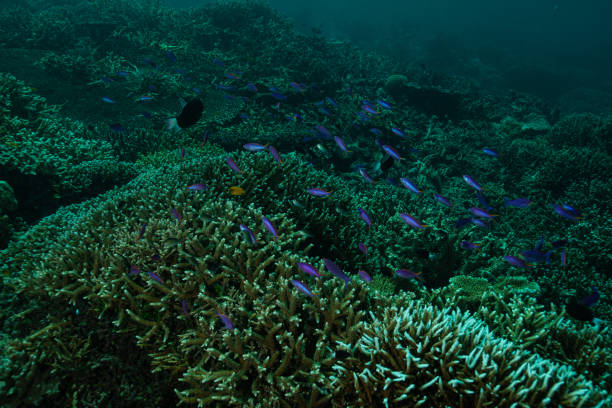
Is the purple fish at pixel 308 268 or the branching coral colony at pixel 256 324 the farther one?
the purple fish at pixel 308 268

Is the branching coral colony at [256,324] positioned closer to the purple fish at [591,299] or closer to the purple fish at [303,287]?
the purple fish at [303,287]

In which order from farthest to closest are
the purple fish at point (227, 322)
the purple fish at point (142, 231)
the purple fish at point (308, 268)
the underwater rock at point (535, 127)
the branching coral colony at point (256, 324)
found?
the underwater rock at point (535, 127)
the purple fish at point (142, 231)
the purple fish at point (308, 268)
the purple fish at point (227, 322)
the branching coral colony at point (256, 324)

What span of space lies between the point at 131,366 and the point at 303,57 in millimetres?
14678

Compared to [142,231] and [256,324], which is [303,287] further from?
[142,231]

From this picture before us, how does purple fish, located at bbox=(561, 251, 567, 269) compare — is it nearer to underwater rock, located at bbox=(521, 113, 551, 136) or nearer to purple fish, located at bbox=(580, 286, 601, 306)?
purple fish, located at bbox=(580, 286, 601, 306)

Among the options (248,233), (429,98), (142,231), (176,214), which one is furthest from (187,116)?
(429,98)

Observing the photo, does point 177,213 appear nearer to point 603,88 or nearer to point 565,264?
point 565,264

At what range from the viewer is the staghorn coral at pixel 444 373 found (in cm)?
207

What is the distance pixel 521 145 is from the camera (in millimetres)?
10539

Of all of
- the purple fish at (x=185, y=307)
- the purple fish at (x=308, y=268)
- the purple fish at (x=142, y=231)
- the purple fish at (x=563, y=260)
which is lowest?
the purple fish at (x=563, y=260)

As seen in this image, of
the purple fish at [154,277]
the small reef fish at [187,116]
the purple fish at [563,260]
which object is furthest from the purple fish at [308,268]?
the purple fish at [563,260]

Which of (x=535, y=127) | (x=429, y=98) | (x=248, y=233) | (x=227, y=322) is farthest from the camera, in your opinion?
(x=429, y=98)

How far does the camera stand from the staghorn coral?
2070 millimetres

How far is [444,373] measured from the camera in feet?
7.24
